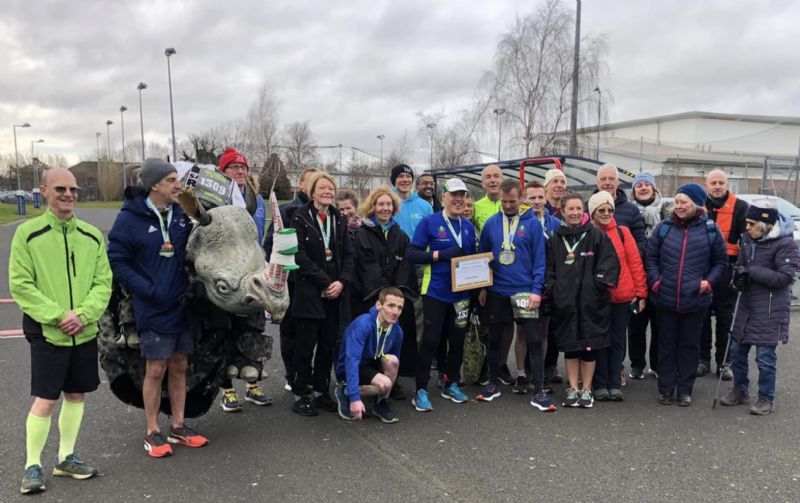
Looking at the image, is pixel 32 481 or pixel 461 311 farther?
pixel 461 311

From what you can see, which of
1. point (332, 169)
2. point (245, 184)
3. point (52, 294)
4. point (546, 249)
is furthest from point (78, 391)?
point (332, 169)

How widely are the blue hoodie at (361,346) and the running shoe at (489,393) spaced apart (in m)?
0.93

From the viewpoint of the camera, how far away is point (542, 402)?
4.93m

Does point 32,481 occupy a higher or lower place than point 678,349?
lower

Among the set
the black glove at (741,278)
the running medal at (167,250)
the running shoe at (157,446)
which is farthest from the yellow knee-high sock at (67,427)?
the black glove at (741,278)

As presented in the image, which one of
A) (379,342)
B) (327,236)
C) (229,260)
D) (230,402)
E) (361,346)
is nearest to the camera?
(229,260)

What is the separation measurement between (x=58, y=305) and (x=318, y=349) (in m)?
2.03

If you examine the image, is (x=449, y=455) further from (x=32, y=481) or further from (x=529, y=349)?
(x=32, y=481)

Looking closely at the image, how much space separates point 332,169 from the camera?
38281 millimetres

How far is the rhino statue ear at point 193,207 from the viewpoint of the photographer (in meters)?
3.71

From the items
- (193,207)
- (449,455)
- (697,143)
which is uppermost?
(697,143)

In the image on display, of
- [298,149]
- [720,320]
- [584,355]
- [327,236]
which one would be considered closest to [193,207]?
[327,236]

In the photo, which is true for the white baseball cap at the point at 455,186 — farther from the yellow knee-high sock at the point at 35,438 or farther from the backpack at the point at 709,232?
the yellow knee-high sock at the point at 35,438

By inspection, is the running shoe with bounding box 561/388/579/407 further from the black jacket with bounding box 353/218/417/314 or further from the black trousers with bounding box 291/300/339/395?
the black trousers with bounding box 291/300/339/395
